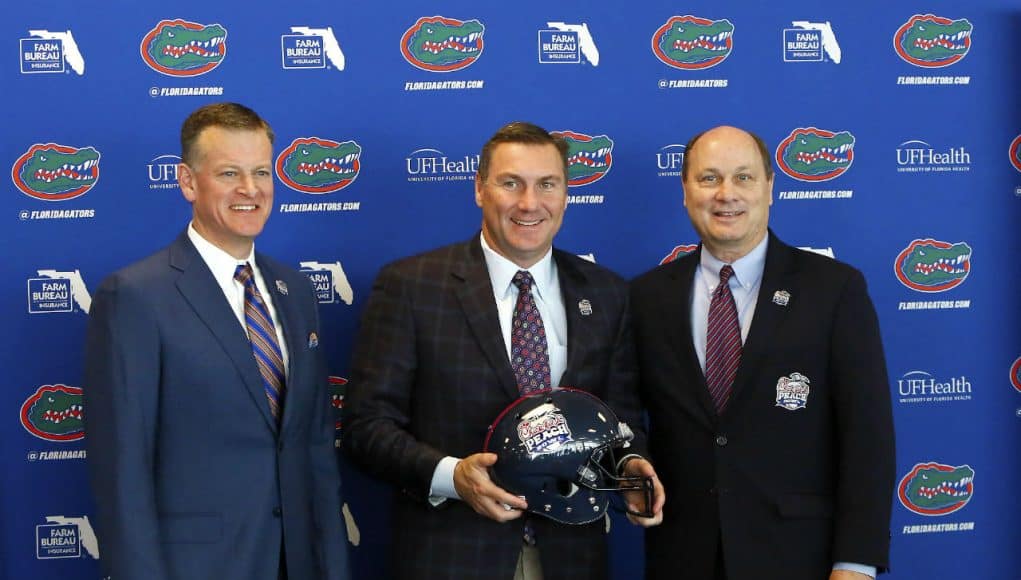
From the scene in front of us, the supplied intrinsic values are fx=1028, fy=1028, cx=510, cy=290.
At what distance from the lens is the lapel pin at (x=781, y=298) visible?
299 cm

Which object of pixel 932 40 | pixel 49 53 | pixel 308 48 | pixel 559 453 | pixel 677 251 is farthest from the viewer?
pixel 932 40

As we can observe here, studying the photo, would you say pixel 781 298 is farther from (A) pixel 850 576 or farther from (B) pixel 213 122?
(B) pixel 213 122

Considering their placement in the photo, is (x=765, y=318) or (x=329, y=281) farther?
(x=329, y=281)

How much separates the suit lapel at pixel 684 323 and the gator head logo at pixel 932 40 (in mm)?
1548

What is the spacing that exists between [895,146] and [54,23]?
3196mm

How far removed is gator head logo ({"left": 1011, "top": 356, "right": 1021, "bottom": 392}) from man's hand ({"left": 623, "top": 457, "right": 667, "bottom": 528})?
210 cm

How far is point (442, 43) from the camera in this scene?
3.81 metres

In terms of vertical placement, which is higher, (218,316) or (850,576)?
(218,316)

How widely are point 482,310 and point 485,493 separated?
0.56 metres

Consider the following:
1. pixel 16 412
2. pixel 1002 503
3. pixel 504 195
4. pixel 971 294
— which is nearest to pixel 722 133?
pixel 504 195

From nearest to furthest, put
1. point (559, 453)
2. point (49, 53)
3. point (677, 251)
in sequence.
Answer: point (559, 453), point (49, 53), point (677, 251)

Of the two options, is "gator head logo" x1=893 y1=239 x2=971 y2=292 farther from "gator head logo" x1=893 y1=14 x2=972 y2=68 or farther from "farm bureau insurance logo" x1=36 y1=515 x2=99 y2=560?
"farm bureau insurance logo" x1=36 y1=515 x2=99 y2=560

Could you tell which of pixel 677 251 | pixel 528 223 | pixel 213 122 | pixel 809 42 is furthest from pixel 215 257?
pixel 809 42

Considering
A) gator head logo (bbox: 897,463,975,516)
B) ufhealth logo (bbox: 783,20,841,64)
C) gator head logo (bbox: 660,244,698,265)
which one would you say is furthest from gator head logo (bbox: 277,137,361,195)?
gator head logo (bbox: 897,463,975,516)
